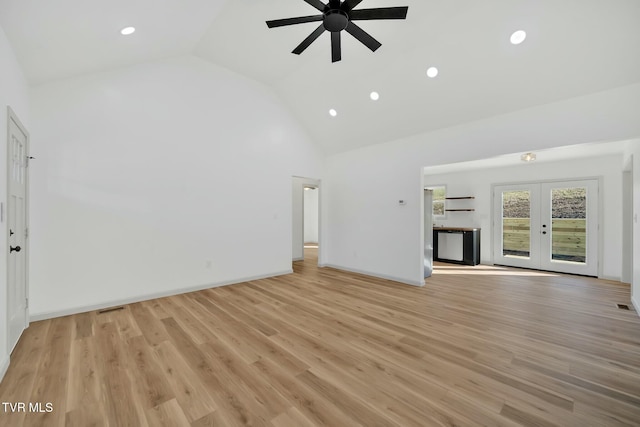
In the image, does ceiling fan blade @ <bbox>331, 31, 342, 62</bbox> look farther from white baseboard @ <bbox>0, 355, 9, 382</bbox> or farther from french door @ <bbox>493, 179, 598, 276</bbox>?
french door @ <bbox>493, 179, 598, 276</bbox>

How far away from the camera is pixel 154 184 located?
412 centimetres

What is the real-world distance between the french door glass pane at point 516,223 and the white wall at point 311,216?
6493 millimetres

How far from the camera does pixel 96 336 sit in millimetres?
2861

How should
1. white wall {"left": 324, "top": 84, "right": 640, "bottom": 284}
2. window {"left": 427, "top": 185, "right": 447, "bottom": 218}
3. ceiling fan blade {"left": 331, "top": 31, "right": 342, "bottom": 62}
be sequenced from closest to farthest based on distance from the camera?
ceiling fan blade {"left": 331, "top": 31, "right": 342, "bottom": 62} < white wall {"left": 324, "top": 84, "right": 640, "bottom": 284} < window {"left": 427, "top": 185, "right": 447, "bottom": 218}

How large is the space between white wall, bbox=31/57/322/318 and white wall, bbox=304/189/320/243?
5.43 meters

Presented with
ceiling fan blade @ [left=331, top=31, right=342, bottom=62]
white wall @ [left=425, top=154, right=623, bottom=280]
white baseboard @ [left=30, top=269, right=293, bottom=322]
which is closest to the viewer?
ceiling fan blade @ [left=331, top=31, right=342, bottom=62]

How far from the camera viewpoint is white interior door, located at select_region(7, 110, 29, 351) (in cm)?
244

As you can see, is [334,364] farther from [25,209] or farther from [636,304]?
[636,304]

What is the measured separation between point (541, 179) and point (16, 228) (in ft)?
29.6

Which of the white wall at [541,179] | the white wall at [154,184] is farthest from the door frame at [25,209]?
the white wall at [541,179]

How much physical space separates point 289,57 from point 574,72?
12.5 ft

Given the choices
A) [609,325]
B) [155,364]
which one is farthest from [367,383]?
[609,325]

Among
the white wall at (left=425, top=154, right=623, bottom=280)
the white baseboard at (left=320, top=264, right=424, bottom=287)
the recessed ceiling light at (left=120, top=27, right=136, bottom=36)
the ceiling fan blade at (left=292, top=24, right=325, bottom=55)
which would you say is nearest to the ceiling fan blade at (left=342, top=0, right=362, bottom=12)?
the ceiling fan blade at (left=292, top=24, right=325, bottom=55)

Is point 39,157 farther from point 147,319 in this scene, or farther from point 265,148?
point 265,148
